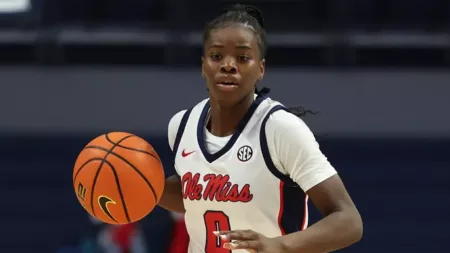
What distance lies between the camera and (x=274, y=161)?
278 cm

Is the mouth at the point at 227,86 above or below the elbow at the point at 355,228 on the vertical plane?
above

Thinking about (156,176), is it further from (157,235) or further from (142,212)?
(157,235)

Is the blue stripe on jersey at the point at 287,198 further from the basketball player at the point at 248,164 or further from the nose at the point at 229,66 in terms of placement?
the nose at the point at 229,66

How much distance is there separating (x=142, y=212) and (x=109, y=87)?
5.14m

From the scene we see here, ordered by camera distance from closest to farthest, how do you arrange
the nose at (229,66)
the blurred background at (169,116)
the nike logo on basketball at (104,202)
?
1. the nose at (229,66)
2. the nike logo on basketball at (104,202)
3. the blurred background at (169,116)

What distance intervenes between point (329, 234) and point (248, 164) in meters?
0.39

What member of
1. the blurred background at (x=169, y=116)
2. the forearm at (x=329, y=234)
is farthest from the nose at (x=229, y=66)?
the blurred background at (x=169, y=116)

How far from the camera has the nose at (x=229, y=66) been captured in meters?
2.78

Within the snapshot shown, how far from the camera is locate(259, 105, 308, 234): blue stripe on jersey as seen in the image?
9.20 ft

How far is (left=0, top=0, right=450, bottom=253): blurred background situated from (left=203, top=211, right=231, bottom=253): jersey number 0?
4.79 meters

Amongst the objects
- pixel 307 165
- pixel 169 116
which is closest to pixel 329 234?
pixel 307 165

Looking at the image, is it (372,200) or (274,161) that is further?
(372,200)

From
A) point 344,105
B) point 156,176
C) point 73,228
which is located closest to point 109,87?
point 73,228

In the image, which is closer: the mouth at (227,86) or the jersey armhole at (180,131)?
→ the mouth at (227,86)
